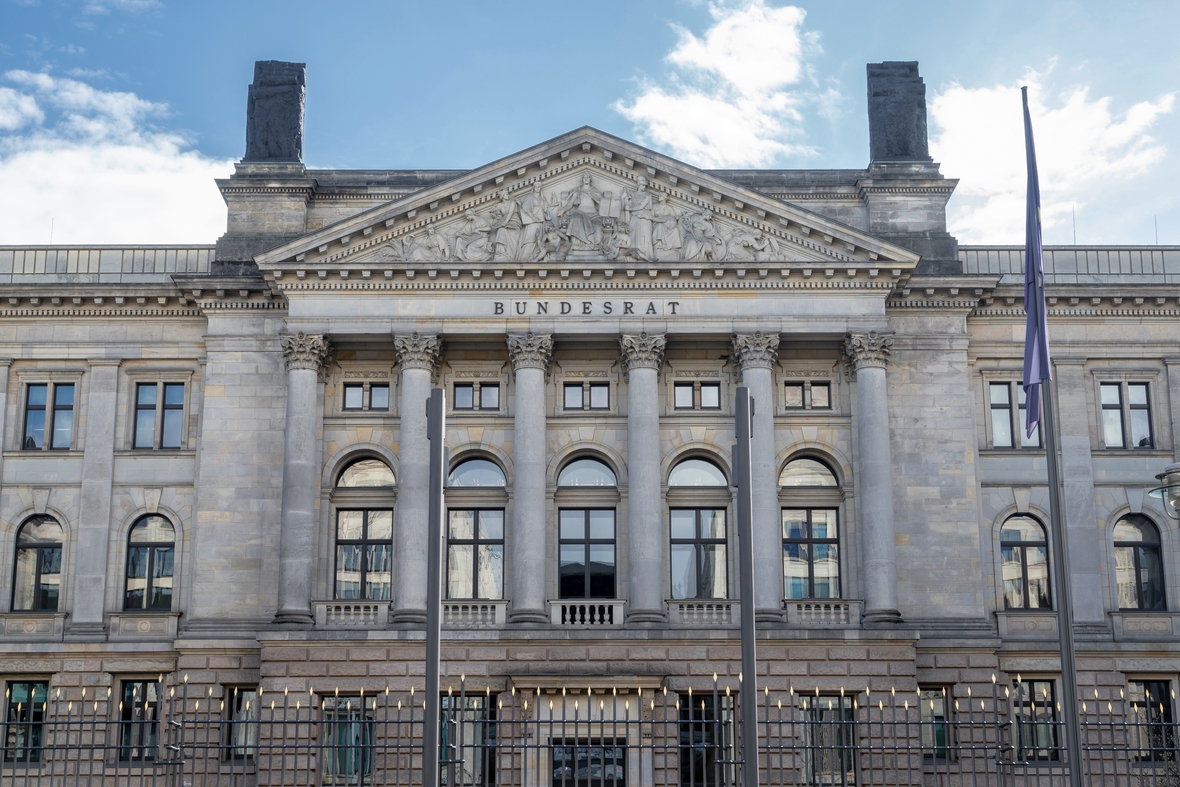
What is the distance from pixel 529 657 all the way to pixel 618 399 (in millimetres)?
8578

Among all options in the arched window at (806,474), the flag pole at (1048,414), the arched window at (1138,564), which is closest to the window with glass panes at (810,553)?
the arched window at (806,474)

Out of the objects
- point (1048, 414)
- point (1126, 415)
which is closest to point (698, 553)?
point (1126, 415)

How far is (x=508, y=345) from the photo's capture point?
4203 cm

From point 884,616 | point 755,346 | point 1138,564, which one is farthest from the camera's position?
point 1138,564

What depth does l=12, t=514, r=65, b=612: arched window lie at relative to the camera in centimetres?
4325

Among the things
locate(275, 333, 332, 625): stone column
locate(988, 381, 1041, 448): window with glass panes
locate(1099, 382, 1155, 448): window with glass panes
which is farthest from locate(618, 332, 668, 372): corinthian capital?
locate(1099, 382, 1155, 448): window with glass panes

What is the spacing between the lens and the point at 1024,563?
43.6 metres

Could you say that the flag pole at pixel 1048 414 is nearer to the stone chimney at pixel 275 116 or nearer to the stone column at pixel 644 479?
the stone column at pixel 644 479

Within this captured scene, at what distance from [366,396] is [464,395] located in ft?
9.96

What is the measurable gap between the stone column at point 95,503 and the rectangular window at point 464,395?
35.7 feet

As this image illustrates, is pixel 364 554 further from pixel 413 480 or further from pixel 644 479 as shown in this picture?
pixel 644 479

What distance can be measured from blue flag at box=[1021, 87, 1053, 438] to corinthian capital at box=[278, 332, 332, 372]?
77.0 ft

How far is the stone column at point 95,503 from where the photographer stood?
4247 centimetres

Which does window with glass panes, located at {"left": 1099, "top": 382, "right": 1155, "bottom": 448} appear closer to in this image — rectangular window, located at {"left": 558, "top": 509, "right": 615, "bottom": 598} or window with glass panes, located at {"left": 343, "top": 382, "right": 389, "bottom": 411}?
rectangular window, located at {"left": 558, "top": 509, "right": 615, "bottom": 598}
